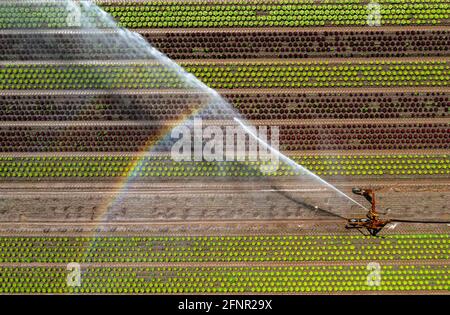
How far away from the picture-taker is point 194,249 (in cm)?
1791

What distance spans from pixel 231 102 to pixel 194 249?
6.34 m

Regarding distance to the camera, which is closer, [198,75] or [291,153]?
[291,153]

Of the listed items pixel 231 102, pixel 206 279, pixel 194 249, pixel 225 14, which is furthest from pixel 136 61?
pixel 206 279

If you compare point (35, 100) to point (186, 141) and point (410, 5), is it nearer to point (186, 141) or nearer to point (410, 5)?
point (186, 141)

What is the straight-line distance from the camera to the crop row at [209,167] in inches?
703

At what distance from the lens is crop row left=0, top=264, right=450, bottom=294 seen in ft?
58.3

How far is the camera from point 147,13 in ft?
59.7

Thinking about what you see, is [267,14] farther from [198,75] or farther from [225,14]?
[198,75]

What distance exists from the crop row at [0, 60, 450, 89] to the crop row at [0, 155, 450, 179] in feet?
10.1

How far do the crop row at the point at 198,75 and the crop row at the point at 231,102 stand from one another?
1.44ft

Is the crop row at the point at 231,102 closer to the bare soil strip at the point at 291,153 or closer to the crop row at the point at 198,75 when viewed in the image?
the crop row at the point at 198,75

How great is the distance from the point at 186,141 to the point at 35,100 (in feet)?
21.6

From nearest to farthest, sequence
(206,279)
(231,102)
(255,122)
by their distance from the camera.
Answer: (206,279) < (255,122) < (231,102)
